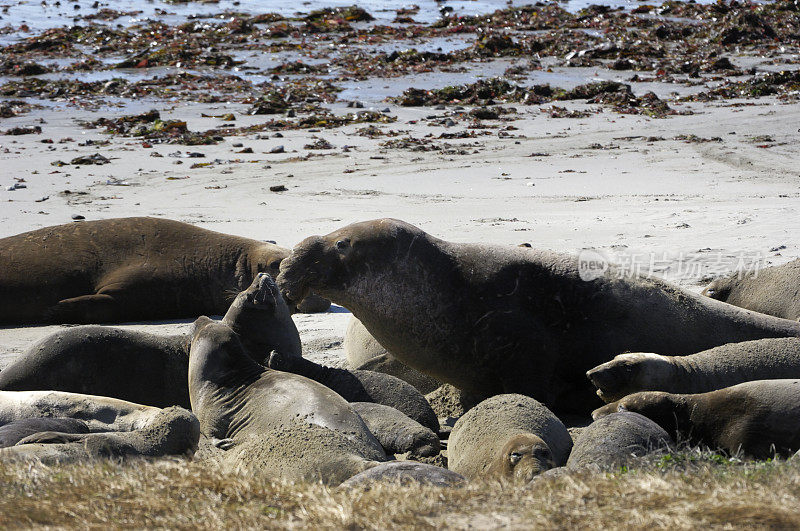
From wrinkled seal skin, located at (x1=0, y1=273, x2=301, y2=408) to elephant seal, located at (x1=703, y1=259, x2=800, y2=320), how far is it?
3.43 meters

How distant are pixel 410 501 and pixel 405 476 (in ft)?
1.53

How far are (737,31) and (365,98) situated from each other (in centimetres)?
1052

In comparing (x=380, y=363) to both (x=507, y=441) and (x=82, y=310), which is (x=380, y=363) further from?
(x=82, y=310)

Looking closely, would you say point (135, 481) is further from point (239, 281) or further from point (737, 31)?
point (737, 31)

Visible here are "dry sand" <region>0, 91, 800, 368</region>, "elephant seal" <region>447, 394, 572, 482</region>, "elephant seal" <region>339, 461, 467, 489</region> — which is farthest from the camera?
"dry sand" <region>0, 91, 800, 368</region>

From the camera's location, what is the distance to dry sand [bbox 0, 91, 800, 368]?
32.1ft

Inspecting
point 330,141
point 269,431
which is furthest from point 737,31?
point 269,431

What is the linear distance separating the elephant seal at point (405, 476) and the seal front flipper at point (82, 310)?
593cm

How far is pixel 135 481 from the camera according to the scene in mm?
3766

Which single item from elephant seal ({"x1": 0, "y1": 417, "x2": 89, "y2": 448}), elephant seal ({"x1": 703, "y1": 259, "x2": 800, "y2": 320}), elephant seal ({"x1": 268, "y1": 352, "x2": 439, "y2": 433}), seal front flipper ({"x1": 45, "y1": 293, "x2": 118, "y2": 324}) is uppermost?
elephant seal ({"x1": 0, "y1": 417, "x2": 89, "y2": 448})

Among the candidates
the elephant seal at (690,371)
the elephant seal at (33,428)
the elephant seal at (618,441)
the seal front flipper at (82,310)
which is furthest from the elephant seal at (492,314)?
the seal front flipper at (82,310)

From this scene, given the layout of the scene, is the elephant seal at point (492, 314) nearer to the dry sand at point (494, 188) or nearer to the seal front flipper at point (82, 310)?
the dry sand at point (494, 188)

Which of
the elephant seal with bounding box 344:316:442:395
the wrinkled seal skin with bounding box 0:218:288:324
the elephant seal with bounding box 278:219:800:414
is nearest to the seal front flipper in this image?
the wrinkled seal skin with bounding box 0:218:288:324

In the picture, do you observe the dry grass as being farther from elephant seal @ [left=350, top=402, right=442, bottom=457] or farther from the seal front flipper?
the seal front flipper
